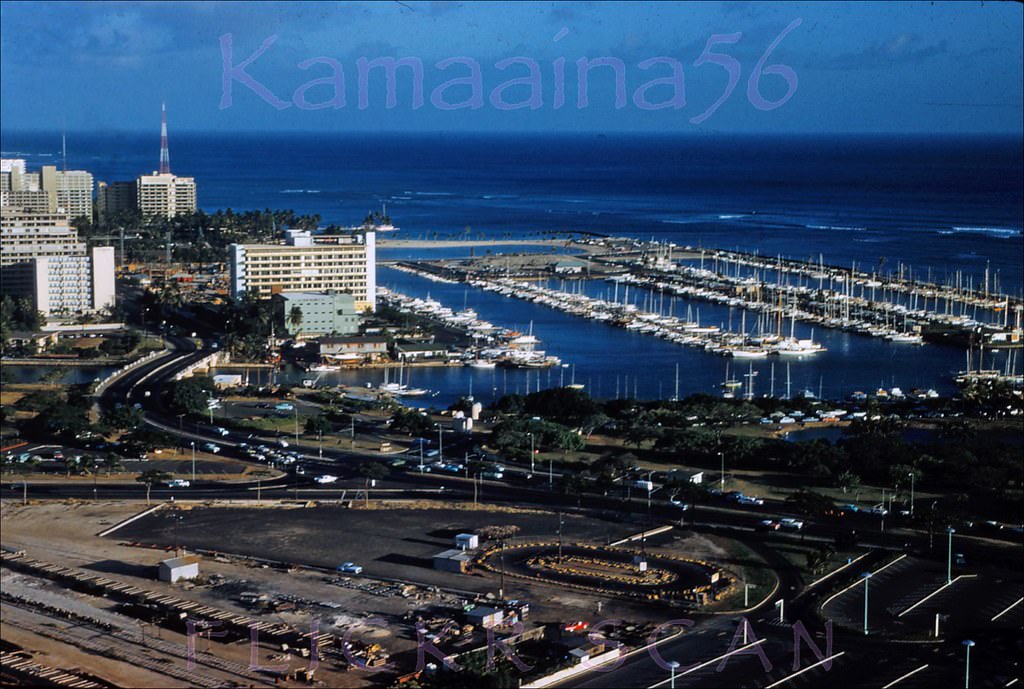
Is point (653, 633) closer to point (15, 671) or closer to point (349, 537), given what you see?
point (349, 537)

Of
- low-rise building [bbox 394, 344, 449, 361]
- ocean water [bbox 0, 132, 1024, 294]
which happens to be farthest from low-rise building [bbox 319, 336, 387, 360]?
ocean water [bbox 0, 132, 1024, 294]

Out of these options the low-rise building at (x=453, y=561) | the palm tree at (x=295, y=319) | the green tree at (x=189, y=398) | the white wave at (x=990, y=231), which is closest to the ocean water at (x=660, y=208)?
the white wave at (x=990, y=231)

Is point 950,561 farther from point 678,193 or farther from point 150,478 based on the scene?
point 678,193

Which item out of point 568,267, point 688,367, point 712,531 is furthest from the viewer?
point 568,267

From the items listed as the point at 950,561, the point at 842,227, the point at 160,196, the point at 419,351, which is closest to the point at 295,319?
the point at 419,351

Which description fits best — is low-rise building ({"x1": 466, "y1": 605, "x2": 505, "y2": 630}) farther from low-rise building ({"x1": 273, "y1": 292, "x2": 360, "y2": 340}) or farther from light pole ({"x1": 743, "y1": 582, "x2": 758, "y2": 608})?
low-rise building ({"x1": 273, "y1": 292, "x2": 360, "y2": 340})

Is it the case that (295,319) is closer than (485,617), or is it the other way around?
(485,617)
